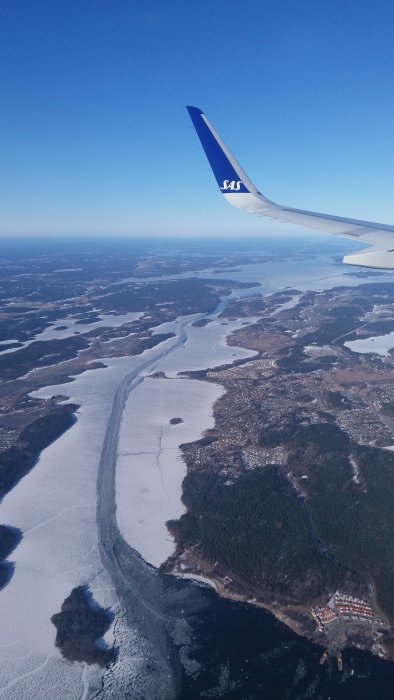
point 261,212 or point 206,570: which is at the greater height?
point 261,212

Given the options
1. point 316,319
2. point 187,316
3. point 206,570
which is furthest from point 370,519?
point 187,316

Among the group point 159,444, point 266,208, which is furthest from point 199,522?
point 266,208

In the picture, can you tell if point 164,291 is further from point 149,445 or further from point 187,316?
point 149,445

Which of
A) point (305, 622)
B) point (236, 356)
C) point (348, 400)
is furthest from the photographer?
point (236, 356)

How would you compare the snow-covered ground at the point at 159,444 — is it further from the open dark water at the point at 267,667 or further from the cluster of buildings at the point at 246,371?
the open dark water at the point at 267,667

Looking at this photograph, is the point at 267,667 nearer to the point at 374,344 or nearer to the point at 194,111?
the point at 194,111

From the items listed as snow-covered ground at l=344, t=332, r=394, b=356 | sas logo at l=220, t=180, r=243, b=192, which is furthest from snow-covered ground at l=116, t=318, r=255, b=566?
sas logo at l=220, t=180, r=243, b=192

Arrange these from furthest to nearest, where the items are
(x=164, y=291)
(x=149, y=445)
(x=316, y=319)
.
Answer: (x=164, y=291)
(x=316, y=319)
(x=149, y=445)
